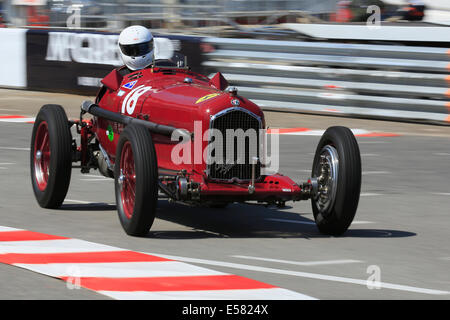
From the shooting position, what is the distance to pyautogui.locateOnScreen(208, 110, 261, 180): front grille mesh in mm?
7738

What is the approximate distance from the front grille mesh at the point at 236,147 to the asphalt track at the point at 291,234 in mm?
507

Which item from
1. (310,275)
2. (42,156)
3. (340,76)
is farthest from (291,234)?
(340,76)

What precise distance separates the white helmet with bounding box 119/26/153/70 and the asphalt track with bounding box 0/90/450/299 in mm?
1380

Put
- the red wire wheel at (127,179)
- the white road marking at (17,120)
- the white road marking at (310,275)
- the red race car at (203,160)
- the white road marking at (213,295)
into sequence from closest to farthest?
the white road marking at (213,295), the white road marking at (310,275), the red race car at (203,160), the red wire wheel at (127,179), the white road marking at (17,120)

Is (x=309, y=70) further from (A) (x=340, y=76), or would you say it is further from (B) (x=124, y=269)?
(B) (x=124, y=269)

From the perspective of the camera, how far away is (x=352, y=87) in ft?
56.8

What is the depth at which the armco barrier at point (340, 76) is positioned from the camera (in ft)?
54.4

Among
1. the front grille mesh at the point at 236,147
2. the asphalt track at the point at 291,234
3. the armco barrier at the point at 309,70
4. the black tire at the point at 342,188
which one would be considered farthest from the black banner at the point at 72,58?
the black tire at the point at 342,188

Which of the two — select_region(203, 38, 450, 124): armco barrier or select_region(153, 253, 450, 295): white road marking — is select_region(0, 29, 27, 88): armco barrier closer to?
select_region(203, 38, 450, 124): armco barrier

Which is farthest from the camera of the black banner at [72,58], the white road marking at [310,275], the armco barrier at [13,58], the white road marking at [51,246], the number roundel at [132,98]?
the armco barrier at [13,58]

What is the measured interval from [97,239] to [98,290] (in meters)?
1.72

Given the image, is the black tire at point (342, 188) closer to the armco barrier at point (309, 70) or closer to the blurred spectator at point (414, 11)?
the armco barrier at point (309, 70)

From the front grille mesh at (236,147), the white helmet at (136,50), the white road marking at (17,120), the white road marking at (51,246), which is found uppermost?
the white helmet at (136,50)

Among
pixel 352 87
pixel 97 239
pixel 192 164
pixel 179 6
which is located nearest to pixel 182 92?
pixel 192 164
